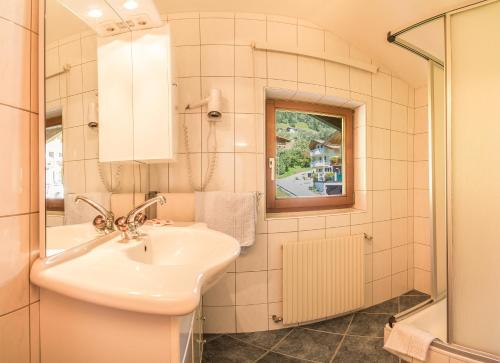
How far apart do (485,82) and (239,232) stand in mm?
1272

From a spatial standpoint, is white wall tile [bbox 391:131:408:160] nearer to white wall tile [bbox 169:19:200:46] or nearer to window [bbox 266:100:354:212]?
window [bbox 266:100:354:212]

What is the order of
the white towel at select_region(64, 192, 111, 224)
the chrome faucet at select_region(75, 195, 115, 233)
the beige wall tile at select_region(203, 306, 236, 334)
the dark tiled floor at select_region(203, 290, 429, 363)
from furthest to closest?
the beige wall tile at select_region(203, 306, 236, 334) → the dark tiled floor at select_region(203, 290, 429, 363) → the chrome faucet at select_region(75, 195, 115, 233) → the white towel at select_region(64, 192, 111, 224)

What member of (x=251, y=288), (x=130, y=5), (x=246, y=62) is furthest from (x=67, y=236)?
(x=246, y=62)


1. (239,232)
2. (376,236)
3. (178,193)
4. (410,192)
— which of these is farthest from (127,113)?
(410,192)

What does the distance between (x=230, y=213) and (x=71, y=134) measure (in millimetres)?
815

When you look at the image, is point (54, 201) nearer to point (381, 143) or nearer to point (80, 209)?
point (80, 209)

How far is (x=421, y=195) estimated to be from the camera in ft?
6.51

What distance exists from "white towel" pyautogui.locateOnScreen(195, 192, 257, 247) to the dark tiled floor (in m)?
0.60

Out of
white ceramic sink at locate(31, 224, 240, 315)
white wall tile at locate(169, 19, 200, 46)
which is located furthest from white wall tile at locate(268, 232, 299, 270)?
white wall tile at locate(169, 19, 200, 46)

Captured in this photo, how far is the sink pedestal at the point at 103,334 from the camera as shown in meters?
0.46

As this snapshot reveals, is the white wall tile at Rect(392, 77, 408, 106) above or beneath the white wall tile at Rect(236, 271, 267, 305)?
above

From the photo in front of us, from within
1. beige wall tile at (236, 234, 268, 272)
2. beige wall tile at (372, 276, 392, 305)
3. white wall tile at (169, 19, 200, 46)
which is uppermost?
white wall tile at (169, 19, 200, 46)

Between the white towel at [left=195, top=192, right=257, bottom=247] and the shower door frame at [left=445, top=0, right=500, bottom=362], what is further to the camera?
the white towel at [left=195, top=192, right=257, bottom=247]

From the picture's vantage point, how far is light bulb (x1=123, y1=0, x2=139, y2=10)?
93 centimetres
